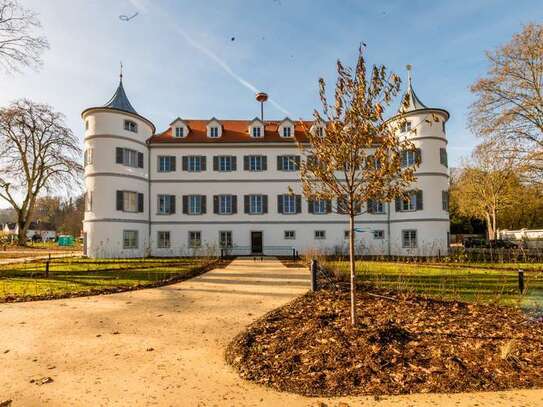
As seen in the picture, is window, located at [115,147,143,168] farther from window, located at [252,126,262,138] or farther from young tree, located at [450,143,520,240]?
young tree, located at [450,143,520,240]

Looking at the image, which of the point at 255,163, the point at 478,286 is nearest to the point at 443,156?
the point at 255,163

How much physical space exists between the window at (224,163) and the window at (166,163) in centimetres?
346

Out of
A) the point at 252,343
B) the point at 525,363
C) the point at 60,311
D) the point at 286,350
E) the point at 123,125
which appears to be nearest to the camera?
the point at 525,363

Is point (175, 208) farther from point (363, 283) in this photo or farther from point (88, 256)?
point (363, 283)

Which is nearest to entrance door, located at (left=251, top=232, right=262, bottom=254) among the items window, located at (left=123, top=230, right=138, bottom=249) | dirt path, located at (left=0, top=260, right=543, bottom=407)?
window, located at (left=123, top=230, right=138, bottom=249)

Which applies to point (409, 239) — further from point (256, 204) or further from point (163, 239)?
point (163, 239)

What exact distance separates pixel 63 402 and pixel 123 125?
25.2 m

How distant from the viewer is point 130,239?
25.5m

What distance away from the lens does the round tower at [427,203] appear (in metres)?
25.3

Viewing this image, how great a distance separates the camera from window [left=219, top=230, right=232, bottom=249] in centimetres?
2725

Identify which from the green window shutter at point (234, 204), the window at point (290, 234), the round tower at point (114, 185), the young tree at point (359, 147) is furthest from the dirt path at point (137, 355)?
the green window shutter at point (234, 204)

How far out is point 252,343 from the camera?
17.9 feet

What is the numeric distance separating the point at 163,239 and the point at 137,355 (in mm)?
22966

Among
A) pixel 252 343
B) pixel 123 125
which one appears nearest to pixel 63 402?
pixel 252 343
